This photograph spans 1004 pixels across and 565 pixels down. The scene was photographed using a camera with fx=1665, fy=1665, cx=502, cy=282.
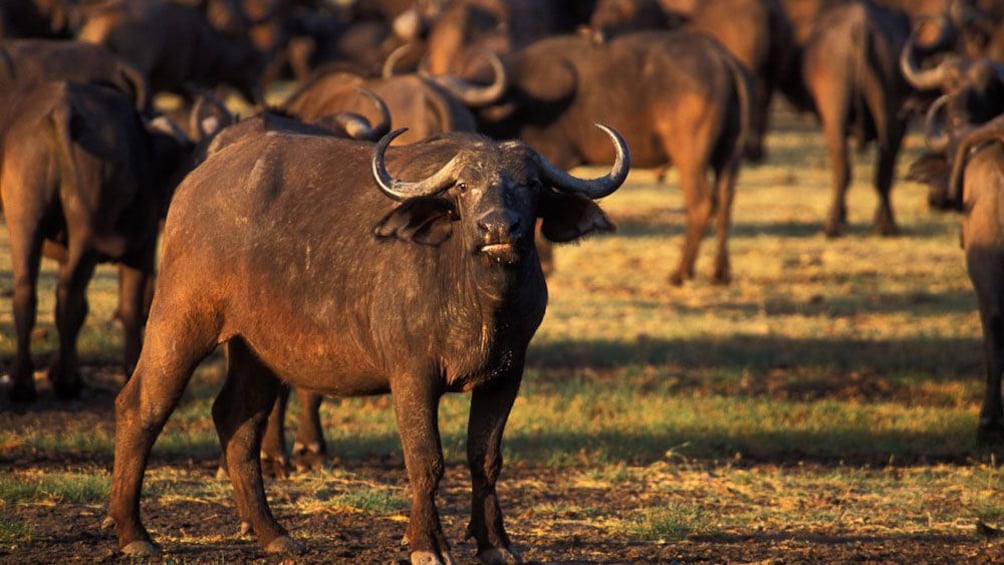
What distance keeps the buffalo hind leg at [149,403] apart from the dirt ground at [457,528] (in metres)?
0.15

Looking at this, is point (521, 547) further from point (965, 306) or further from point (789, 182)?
point (789, 182)

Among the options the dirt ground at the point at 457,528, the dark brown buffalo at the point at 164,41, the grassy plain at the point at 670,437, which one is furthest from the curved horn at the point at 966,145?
the dark brown buffalo at the point at 164,41

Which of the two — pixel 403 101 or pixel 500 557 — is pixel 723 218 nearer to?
pixel 403 101

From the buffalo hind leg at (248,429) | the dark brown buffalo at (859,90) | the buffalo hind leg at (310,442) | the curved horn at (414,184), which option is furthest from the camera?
the dark brown buffalo at (859,90)

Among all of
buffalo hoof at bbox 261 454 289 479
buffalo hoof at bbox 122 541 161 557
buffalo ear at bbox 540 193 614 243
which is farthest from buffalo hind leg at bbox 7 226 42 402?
buffalo ear at bbox 540 193 614 243

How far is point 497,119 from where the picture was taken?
17.6 meters

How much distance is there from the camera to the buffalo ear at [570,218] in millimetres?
6953

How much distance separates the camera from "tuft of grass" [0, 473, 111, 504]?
8.52m

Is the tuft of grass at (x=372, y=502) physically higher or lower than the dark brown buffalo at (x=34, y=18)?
lower

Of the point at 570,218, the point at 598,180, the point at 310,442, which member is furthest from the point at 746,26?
the point at 598,180

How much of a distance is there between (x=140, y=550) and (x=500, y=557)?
5.18ft

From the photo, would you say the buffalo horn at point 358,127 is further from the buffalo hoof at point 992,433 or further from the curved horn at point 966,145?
the buffalo hoof at point 992,433

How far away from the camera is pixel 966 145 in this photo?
10641 millimetres

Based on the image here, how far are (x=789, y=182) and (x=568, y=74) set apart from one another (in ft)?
26.2
